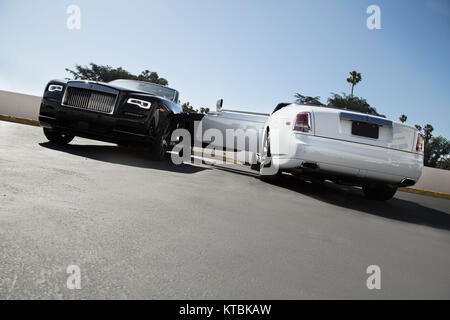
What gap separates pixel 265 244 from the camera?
223 centimetres

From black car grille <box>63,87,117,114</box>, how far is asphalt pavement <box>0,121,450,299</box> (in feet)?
5.35

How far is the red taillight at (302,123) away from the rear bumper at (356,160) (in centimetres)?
13

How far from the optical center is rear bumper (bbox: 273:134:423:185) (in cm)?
436

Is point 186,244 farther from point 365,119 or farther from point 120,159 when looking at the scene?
point 120,159

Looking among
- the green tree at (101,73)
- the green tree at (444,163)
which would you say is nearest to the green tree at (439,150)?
the green tree at (444,163)

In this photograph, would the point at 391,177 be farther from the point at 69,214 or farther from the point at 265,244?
the point at 69,214

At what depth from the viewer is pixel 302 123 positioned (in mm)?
4562

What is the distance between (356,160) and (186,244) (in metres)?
3.14

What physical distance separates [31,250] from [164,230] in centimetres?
82

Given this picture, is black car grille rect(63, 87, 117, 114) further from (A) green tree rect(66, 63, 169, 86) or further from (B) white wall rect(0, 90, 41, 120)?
(A) green tree rect(66, 63, 169, 86)

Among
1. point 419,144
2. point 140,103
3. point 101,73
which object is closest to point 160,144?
point 140,103

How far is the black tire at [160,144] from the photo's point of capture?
5711mm

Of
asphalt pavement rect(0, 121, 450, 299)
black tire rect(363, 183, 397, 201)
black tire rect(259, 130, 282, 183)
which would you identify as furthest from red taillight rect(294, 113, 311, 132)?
black tire rect(363, 183, 397, 201)

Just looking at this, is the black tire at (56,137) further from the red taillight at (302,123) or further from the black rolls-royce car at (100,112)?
the red taillight at (302,123)
